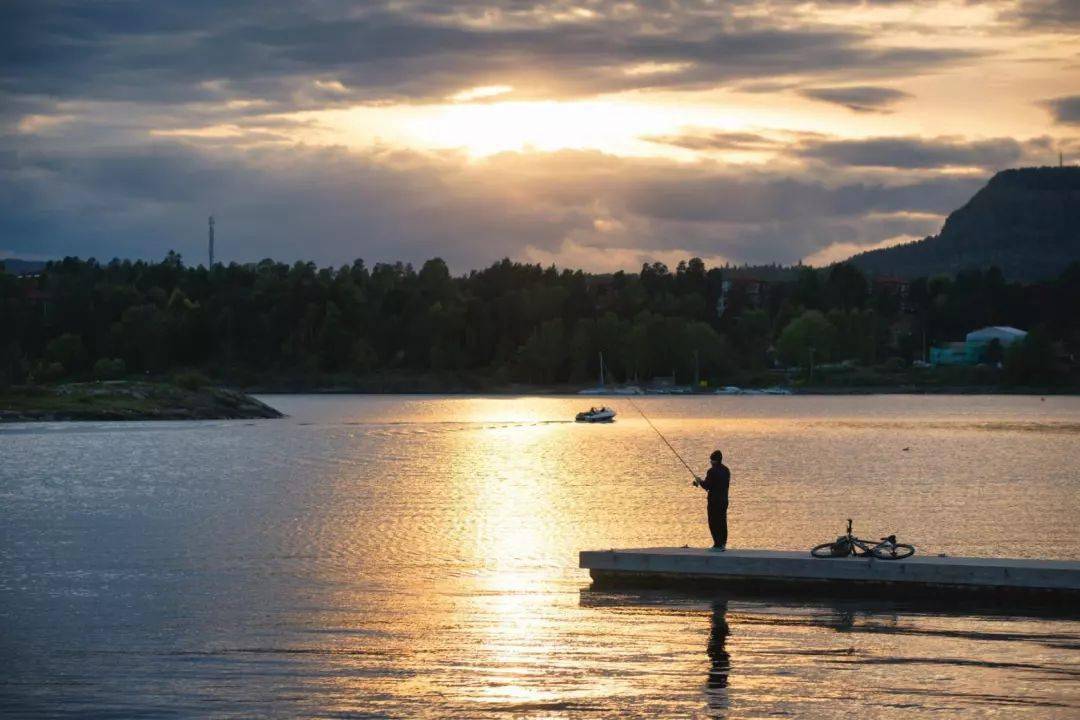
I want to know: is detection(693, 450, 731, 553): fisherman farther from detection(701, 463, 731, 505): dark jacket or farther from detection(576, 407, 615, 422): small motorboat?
detection(576, 407, 615, 422): small motorboat

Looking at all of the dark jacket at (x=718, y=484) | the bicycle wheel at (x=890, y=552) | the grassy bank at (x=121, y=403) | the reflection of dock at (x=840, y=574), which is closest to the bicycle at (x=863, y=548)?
the bicycle wheel at (x=890, y=552)

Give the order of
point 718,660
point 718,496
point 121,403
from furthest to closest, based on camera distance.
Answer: point 121,403
point 718,496
point 718,660

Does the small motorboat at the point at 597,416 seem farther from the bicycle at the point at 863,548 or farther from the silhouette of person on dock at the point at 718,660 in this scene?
the silhouette of person on dock at the point at 718,660

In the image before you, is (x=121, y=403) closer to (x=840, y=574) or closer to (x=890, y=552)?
(x=890, y=552)

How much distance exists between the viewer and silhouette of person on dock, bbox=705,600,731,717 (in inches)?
893

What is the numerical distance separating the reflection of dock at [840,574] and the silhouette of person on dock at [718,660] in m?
1.12

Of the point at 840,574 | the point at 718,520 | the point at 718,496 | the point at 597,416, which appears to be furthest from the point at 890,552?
the point at 597,416

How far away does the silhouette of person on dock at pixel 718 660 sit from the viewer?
22689 mm

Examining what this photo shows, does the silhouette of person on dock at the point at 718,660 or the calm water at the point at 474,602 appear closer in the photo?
the silhouette of person on dock at the point at 718,660

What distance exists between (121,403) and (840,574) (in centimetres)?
12128

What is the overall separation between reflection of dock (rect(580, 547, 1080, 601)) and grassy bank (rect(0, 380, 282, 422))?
365ft

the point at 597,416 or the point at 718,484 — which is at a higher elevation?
the point at 718,484

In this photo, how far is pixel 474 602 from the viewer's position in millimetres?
33031

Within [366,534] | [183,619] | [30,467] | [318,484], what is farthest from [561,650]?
[30,467]
